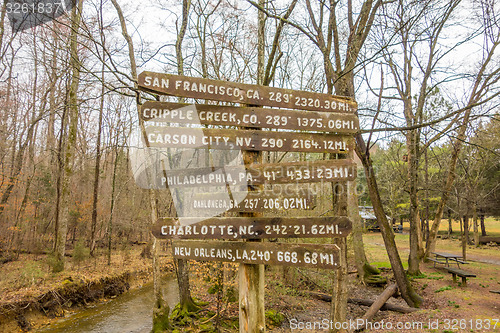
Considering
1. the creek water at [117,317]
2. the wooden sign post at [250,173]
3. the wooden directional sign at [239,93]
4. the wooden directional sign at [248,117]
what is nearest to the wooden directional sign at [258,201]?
the wooden sign post at [250,173]

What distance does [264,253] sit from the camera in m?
3.21

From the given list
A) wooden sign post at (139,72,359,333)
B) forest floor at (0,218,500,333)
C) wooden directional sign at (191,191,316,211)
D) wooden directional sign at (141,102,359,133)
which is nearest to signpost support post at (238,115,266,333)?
wooden sign post at (139,72,359,333)

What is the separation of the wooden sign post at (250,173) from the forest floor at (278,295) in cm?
361

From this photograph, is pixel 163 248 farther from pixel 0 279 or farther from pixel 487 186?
pixel 487 186

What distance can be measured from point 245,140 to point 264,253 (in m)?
1.25

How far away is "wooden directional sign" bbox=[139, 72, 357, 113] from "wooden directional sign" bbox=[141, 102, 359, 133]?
112 mm

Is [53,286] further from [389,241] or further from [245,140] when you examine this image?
[389,241]

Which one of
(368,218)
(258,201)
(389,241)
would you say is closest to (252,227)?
(258,201)

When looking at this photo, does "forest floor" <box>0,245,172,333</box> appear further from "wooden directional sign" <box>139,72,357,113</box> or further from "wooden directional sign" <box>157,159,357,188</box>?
"wooden directional sign" <box>139,72,357,113</box>

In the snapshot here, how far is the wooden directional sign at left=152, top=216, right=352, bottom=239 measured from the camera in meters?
3.12

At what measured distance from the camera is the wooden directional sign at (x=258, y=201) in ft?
10.5

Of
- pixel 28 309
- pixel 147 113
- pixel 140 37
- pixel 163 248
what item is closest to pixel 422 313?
pixel 147 113

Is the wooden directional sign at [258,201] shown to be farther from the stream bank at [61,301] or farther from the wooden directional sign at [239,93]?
the stream bank at [61,301]

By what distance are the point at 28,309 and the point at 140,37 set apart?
316 inches
